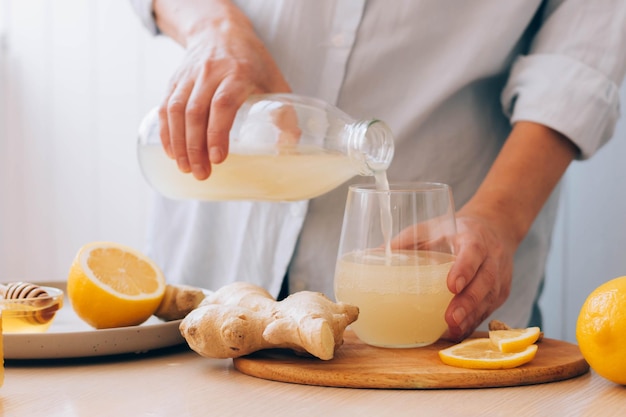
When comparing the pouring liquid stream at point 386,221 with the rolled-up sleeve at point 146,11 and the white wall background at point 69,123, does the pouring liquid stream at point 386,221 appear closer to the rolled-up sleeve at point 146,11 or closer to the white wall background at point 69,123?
the rolled-up sleeve at point 146,11

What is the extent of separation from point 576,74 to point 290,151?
1.61 ft

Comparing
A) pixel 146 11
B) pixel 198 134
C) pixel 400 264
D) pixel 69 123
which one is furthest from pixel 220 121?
pixel 69 123

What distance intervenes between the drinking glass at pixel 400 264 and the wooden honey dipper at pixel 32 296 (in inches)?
13.1

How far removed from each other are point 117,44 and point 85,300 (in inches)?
71.3

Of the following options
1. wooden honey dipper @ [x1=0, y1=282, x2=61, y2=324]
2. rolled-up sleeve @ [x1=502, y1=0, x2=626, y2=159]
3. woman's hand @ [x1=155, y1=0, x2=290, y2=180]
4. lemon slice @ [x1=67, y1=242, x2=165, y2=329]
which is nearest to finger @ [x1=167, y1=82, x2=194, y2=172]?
woman's hand @ [x1=155, y1=0, x2=290, y2=180]

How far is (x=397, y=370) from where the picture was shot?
835mm

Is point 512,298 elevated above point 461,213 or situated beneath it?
situated beneath

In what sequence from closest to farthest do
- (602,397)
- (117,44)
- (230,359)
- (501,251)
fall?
1. (602,397)
2. (230,359)
3. (501,251)
4. (117,44)

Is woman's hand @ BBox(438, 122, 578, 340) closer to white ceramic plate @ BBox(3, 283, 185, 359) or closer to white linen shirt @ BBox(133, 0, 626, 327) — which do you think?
white linen shirt @ BBox(133, 0, 626, 327)

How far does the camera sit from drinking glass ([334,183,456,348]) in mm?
933

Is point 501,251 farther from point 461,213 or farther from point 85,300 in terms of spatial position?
point 85,300

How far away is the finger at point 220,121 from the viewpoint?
3.56 ft

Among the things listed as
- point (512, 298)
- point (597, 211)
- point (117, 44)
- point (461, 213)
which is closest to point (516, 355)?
point (461, 213)

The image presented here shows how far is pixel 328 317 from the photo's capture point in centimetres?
86
